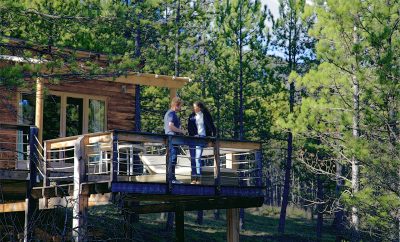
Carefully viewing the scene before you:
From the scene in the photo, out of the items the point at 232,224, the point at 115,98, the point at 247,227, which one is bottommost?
the point at 247,227

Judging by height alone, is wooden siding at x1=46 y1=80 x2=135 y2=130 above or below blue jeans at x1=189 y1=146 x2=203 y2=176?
above

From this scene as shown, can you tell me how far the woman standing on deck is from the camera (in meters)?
15.5

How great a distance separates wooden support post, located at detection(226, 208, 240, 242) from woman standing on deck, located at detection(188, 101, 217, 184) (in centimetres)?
236

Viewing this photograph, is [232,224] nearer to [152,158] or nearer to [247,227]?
[152,158]

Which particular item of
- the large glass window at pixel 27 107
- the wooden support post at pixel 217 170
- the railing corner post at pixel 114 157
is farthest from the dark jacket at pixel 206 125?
the large glass window at pixel 27 107

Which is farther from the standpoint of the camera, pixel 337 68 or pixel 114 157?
pixel 337 68

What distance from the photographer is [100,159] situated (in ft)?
51.6

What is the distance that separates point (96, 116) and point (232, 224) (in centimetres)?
454

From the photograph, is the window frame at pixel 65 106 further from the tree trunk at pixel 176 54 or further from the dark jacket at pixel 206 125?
the tree trunk at pixel 176 54

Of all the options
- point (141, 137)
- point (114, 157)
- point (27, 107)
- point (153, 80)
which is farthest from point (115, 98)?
point (114, 157)

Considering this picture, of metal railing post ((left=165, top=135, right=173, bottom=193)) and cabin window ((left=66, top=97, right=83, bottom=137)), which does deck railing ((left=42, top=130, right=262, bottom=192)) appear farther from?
cabin window ((left=66, top=97, right=83, bottom=137))

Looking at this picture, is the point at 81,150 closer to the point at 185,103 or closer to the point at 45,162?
the point at 45,162

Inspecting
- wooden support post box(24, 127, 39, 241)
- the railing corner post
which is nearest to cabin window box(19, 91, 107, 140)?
wooden support post box(24, 127, 39, 241)

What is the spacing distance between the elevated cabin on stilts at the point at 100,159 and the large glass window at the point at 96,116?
2 centimetres
